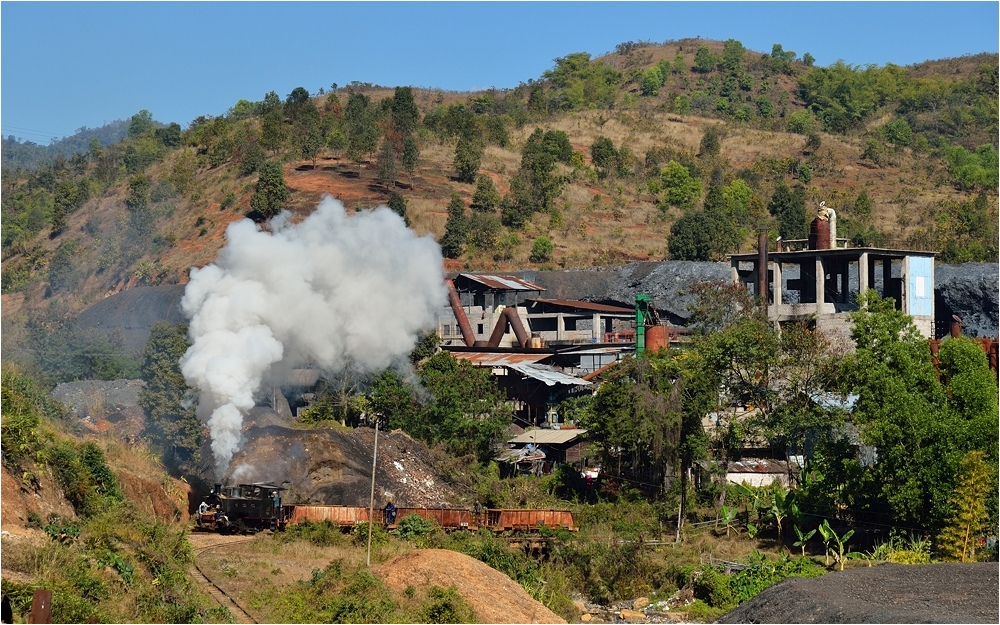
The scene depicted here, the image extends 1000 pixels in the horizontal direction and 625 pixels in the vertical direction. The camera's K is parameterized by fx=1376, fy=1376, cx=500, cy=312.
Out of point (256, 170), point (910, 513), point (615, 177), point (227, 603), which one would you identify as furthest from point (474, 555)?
point (615, 177)

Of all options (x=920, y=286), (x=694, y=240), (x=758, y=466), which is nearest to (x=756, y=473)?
(x=758, y=466)

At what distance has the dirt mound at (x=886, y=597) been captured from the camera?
1260 inches

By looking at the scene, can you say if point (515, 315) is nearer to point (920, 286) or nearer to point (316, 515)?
point (920, 286)

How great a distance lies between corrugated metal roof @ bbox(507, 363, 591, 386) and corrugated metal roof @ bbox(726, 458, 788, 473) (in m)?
12.2

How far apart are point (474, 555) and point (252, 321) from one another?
16.9 metres

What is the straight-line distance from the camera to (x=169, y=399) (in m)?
57.3

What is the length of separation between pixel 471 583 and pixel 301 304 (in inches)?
1056

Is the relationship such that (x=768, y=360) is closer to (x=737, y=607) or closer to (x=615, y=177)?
(x=737, y=607)

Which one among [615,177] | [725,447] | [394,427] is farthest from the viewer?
[615,177]

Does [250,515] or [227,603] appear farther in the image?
[250,515]

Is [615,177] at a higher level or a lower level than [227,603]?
higher

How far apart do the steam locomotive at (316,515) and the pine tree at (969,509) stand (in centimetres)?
1229

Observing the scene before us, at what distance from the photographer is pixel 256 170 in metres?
108

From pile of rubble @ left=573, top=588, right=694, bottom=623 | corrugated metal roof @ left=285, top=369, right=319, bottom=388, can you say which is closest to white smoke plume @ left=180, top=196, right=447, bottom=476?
corrugated metal roof @ left=285, top=369, right=319, bottom=388
